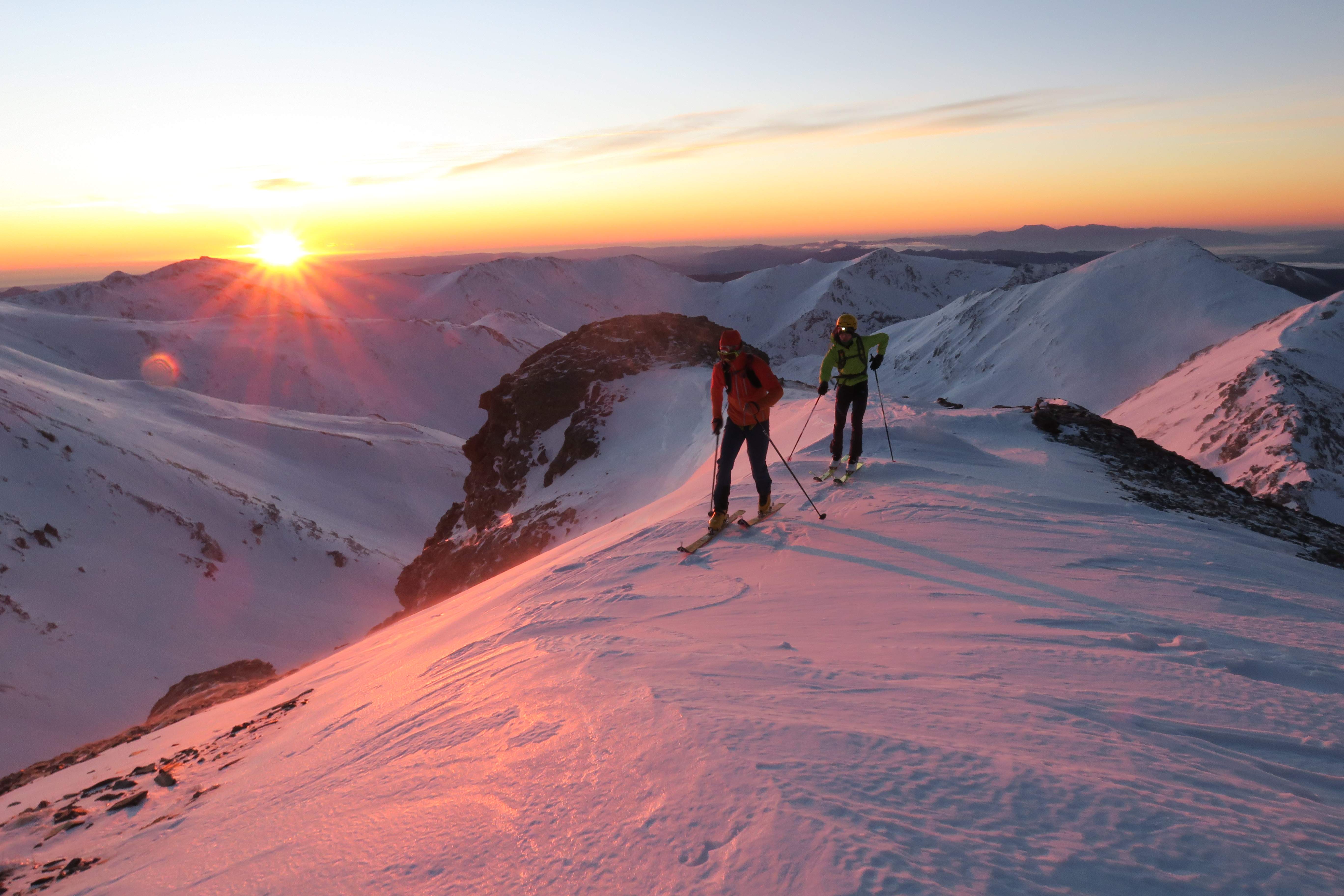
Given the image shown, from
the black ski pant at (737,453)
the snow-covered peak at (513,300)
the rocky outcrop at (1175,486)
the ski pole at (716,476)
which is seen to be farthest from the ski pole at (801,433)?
the snow-covered peak at (513,300)

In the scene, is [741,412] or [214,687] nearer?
[741,412]

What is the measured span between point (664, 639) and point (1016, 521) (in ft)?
16.4

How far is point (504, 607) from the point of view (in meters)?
8.57

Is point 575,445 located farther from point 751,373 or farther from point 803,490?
point 751,373

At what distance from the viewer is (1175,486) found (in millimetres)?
11539

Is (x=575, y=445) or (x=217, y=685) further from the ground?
(x=575, y=445)

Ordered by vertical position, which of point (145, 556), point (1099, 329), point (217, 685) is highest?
point (1099, 329)

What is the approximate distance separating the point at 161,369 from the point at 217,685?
89015 millimetres

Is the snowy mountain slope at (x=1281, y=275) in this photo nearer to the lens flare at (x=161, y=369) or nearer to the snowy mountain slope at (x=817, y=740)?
the snowy mountain slope at (x=817, y=740)

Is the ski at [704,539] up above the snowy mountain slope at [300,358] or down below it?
below

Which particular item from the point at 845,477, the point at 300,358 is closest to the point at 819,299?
the point at 300,358

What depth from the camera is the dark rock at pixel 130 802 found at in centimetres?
688

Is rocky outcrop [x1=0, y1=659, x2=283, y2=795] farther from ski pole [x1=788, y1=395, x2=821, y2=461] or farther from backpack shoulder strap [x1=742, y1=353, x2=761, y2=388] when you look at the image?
ski pole [x1=788, y1=395, x2=821, y2=461]

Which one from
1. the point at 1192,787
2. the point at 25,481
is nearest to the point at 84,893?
the point at 1192,787
